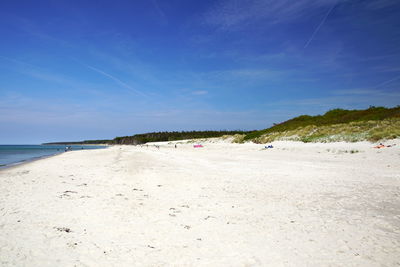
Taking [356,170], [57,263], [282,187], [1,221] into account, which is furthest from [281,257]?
[356,170]

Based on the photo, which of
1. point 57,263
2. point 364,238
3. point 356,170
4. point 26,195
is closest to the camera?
point 57,263

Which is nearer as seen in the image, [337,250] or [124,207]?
[337,250]

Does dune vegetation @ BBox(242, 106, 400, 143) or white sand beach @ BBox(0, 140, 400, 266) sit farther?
dune vegetation @ BBox(242, 106, 400, 143)

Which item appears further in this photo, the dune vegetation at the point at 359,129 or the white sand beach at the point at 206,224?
the dune vegetation at the point at 359,129

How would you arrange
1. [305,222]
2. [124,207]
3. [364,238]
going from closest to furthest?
[364,238] < [305,222] < [124,207]

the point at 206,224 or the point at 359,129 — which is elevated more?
the point at 359,129

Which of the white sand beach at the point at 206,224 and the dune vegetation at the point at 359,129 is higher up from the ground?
the dune vegetation at the point at 359,129

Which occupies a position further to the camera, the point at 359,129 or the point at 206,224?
the point at 359,129

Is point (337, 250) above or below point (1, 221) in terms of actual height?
below

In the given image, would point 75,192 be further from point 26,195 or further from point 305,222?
point 305,222

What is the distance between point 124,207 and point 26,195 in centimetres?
439

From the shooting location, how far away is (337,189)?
8523 mm

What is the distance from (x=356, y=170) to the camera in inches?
474

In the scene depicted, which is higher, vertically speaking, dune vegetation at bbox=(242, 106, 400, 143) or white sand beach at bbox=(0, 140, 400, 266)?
dune vegetation at bbox=(242, 106, 400, 143)
